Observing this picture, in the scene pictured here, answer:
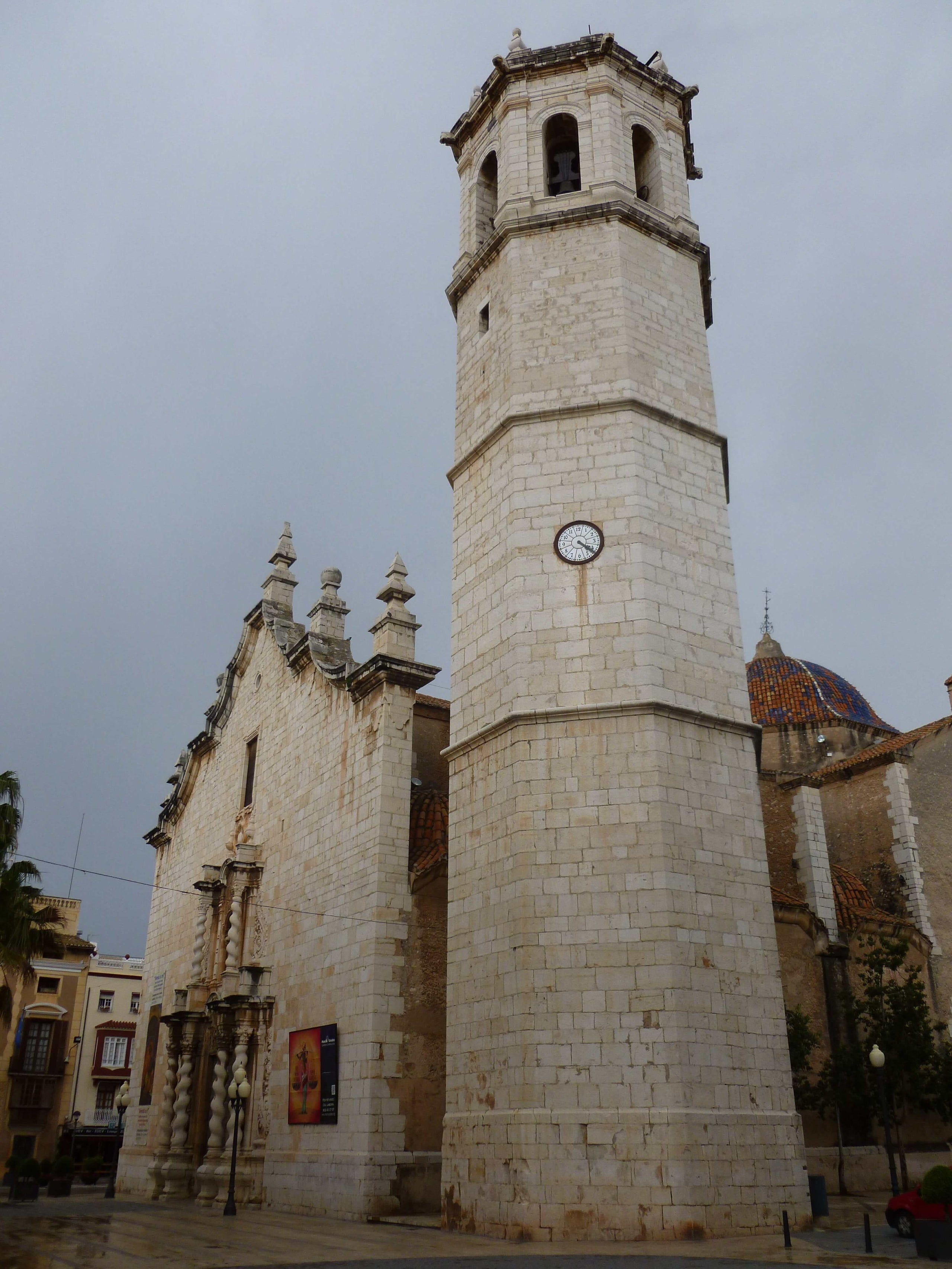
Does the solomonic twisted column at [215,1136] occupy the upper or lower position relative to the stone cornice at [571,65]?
lower

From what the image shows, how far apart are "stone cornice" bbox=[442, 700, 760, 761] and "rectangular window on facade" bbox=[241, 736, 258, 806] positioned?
11.2m

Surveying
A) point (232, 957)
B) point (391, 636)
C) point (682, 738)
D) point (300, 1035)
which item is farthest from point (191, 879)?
point (682, 738)

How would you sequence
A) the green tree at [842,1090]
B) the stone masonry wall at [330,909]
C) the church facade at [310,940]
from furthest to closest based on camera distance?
the green tree at [842,1090]
the church facade at [310,940]
the stone masonry wall at [330,909]

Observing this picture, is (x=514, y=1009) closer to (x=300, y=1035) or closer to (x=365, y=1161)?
(x=365, y=1161)

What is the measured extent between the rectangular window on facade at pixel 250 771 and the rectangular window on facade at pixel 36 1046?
70.7 ft

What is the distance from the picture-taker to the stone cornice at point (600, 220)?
1755cm

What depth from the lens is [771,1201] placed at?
40.4 ft

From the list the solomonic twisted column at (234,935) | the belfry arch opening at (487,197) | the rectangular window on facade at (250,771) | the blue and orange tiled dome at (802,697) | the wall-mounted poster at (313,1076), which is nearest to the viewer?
the wall-mounted poster at (313,1076)

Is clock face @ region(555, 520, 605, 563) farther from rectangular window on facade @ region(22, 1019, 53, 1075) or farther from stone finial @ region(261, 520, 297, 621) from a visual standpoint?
rectangular window on facade @ region(22, 1019, 53, 1075)

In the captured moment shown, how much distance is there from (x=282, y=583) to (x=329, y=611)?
4075 mm

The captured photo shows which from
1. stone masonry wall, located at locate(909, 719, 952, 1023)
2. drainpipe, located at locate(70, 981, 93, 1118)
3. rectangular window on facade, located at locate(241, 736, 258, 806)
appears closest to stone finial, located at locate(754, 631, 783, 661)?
stone masonry wall, located at locate(909, 719, 952, 1023)

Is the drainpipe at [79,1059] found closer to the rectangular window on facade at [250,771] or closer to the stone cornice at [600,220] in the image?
the rectangular window on facade at [250,771]

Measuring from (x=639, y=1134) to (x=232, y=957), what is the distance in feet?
38.9

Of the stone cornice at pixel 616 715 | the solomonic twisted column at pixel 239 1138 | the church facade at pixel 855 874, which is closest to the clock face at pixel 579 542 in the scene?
the stone cornice at pixel 616 715
